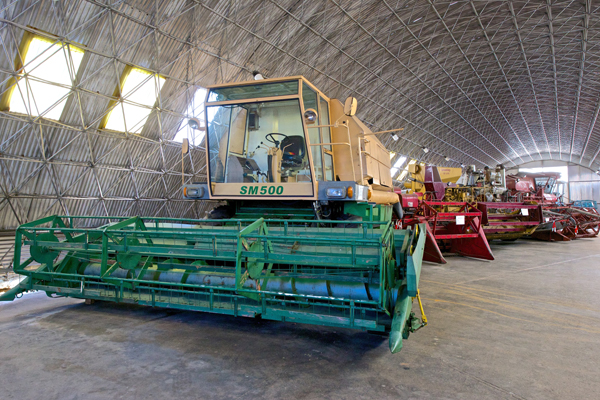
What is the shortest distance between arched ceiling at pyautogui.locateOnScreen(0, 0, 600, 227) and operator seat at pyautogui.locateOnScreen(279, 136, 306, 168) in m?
9.10

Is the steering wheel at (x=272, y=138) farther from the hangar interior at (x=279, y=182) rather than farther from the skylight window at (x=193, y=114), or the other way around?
the skylight window at (x=193, y=114)

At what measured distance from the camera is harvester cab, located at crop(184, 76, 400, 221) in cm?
604

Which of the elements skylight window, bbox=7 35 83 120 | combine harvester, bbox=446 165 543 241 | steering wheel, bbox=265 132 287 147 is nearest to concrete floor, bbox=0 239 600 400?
steering wheel, bbox=265 132 287 147

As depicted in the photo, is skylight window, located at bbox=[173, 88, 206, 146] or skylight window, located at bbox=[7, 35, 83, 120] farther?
skylight window, located at bbox=[173, 88, 206, 146]

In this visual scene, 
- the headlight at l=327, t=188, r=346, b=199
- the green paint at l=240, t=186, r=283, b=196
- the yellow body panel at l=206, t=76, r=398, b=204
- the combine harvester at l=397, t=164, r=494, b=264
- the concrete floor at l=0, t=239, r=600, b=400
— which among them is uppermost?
the yellow body panel at l=206, t=76, r=398, b=204

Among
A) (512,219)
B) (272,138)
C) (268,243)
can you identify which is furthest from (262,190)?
(512,219)

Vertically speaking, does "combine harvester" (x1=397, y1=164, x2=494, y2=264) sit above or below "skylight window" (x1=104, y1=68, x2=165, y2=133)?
below

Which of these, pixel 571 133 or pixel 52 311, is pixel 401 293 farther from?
pixel 571 133

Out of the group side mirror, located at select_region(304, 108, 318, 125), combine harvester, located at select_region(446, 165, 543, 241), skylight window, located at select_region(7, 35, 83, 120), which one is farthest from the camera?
combine harvester, located at select_region(446, 165, 543, 241)

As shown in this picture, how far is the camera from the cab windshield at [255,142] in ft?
20.9

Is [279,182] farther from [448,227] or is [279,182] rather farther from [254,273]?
[448,227]

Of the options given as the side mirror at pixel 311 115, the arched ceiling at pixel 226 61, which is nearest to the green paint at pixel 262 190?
the side mirror at pixel 311 115

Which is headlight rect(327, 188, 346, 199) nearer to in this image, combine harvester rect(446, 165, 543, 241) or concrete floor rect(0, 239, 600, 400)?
concrete floor rect(0, 239, 600, 400)

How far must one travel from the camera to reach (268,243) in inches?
160
